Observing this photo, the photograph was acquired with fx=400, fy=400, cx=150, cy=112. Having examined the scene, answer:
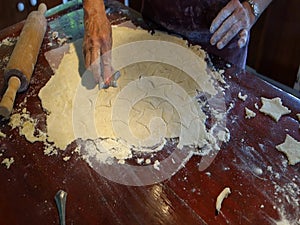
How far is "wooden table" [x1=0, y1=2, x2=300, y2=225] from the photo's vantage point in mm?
709

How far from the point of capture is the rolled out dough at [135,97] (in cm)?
85

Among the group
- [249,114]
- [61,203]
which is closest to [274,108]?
[249,114]

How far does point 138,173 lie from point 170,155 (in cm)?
8

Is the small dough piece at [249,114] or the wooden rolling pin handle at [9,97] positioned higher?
the wooden rolling pin handle at [9,97]

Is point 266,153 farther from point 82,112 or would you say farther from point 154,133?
point 82,112

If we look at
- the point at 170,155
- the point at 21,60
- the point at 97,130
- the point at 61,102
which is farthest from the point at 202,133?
the point at 21,60

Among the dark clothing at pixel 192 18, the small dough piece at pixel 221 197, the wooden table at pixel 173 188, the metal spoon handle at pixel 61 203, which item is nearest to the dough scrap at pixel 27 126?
the wooden table at pixel 173 188

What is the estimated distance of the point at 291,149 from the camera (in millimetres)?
825

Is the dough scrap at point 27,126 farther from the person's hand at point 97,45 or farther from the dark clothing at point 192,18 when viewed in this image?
the dark clothing at point 192,18

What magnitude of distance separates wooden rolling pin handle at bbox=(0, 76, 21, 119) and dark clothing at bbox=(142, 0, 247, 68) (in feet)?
1.47

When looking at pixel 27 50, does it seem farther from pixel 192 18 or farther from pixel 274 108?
pixel 274 108

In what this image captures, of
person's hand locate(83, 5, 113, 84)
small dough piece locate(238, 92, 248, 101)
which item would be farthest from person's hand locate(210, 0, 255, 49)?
person's hand locate(83, 5, 113, 84)

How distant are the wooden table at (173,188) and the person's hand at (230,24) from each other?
255mm

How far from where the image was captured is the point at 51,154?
0.81 metres
